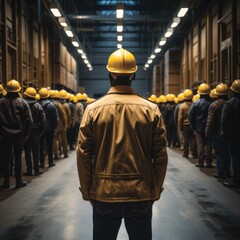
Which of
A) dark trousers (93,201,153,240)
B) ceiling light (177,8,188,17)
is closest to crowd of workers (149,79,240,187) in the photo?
ceiling light (177,8,188,17)

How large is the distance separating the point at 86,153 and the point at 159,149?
582mm

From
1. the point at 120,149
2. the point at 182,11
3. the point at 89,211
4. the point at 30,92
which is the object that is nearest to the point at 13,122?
the point at 30,92

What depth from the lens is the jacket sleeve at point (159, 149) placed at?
3.13 m

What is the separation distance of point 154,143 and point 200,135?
24.6 feet

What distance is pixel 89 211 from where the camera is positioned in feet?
20.3

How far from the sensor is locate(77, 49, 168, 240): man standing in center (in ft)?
9.92

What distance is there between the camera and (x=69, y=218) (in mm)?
5777

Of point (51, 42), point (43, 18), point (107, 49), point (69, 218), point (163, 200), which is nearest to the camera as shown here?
point (69, 218)

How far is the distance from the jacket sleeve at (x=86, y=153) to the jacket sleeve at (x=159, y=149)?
0.50 meters

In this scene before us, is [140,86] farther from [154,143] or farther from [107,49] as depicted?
[154,143]

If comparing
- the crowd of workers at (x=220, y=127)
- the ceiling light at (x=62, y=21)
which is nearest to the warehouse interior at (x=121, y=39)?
the ceiling light at (x=62, y=21)

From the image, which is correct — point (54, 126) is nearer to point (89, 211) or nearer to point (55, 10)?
point (55, 10)

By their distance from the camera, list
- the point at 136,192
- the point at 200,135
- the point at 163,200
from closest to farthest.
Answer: the point at 136,192, the point at 163,200, the point at 200,135

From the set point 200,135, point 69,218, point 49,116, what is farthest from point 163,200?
point 49,116
